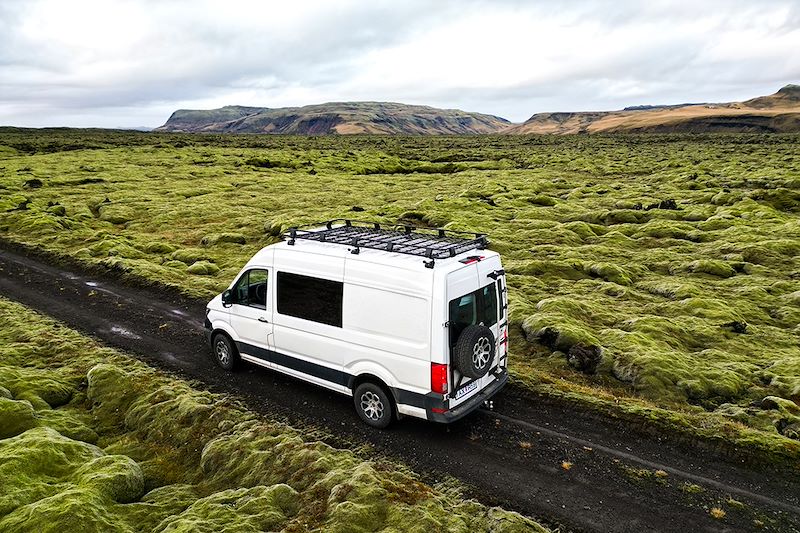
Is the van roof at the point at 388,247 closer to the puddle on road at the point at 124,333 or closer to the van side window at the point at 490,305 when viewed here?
the van side window at the point at 490,305

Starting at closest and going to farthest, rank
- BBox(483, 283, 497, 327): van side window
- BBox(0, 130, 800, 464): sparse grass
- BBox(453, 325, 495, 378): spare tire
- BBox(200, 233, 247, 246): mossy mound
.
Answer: BBox(453, 325, 495, 378): spare tire
BBox(483, 283, 497, 327): van side window
BBox(0, 130, 800, 464): sparse grass
BBox(200, 233, 247, 246): mossy mound

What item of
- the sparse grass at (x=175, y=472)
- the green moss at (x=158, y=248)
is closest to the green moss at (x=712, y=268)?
the sparse grass at (x=175, y=472)

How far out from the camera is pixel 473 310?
1159cm

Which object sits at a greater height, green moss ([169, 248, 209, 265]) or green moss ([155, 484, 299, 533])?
green moss ([169, 248, 209, 265])

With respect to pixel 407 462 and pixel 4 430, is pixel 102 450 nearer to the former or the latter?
pixel 4 430

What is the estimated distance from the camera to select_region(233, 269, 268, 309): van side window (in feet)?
45.6

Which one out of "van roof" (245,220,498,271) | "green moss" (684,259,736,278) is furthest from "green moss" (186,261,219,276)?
"green moss" (684,259,736,278)

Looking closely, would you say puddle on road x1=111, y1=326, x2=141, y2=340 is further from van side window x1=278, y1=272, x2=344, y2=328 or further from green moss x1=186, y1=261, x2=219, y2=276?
green moss x1=186, y1=261, x2=219, y2=276

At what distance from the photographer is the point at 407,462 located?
10.9 m

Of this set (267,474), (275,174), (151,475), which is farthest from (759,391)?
(275,174)

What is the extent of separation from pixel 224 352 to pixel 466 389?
7.87 metres

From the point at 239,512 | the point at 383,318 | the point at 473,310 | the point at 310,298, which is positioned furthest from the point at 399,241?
the point at 239,512

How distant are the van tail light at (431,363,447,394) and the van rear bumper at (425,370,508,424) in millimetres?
499

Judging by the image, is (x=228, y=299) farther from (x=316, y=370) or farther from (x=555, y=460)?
(x=555, y=460)
